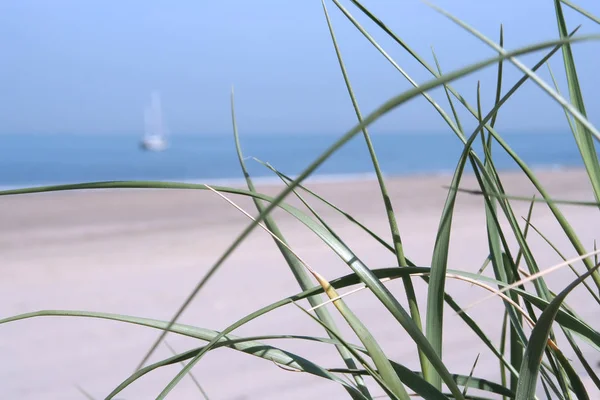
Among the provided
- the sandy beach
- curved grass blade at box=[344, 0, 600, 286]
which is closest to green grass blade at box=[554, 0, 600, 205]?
curved grass blade at box=[344, 0, 600, 286]

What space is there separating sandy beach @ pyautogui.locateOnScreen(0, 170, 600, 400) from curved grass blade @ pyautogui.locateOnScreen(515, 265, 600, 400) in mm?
93

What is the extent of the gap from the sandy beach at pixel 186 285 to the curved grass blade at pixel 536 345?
0.09 m

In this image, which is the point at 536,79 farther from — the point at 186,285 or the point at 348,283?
the point at 186,285

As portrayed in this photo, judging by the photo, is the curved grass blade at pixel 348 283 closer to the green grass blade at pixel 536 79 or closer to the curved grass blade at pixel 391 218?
the curved grass blade at pixel 391 218

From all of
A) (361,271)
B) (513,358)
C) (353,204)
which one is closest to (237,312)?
(513,358)

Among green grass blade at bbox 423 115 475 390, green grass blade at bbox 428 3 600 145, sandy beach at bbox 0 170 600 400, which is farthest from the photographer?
sandy beach at bbox 0 170 600 400

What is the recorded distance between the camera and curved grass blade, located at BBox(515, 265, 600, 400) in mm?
318

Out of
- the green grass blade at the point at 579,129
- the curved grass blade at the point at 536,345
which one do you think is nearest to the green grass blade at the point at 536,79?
the curved grass blade at the point at 536,345

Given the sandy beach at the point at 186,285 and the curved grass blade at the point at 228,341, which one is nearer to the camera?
the curved grass blade at the point at 228,341

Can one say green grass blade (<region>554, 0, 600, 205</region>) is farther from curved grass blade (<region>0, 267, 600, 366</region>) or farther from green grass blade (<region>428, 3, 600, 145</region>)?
green grass blade (<region>428, 3, 600, 145</region>)

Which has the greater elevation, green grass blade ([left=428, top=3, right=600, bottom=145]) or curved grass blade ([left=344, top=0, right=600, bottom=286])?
curved grass blade ([left=344, top=0, right=600, bottom=286])

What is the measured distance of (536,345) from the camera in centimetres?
34

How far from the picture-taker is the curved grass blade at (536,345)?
12.5 inches

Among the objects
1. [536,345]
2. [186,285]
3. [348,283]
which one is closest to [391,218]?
[348,283]
